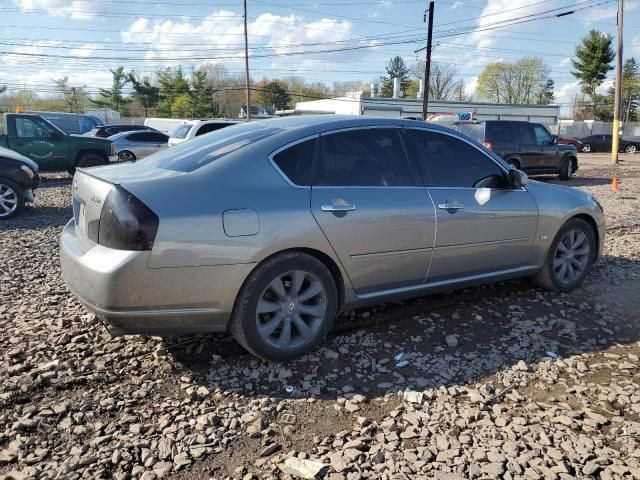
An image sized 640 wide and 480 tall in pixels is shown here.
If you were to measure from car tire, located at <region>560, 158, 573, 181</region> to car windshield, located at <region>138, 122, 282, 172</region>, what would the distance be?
46.8 ft

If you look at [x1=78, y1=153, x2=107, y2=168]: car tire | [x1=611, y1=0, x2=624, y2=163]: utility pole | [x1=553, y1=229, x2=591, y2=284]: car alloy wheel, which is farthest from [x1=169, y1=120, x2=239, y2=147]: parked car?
Answer: [x1=611, y1=0, x2=624, y2=163]: utility pole

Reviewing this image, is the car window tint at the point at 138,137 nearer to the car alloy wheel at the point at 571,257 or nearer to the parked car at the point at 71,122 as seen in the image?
the parked car at the point at 71,122

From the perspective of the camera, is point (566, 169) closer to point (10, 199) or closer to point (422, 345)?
point (422, 345)

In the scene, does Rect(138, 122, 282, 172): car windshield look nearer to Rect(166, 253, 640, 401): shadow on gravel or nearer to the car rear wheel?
Rect(166, 253, 640, 401): shadow on gravel

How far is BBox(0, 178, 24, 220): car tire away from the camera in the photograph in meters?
8.52

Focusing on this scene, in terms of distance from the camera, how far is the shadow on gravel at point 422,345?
10.7 ft

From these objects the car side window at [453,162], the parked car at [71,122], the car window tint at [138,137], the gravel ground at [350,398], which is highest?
the parked car at [71,122]

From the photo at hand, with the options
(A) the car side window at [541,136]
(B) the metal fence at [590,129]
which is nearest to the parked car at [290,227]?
(A) the car side window at [541,136]

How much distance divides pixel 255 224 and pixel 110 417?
4.43ft

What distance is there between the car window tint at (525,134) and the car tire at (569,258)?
34.2ft

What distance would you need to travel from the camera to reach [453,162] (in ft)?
13.9

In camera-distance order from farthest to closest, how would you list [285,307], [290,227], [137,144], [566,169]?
[137,144]
[566,169]
[285,307]
[290,227]

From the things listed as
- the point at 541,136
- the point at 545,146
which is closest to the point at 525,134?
the point at 541,136

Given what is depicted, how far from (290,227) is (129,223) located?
0.95m
